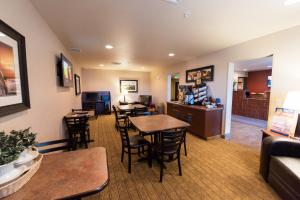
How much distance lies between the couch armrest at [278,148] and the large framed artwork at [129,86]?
6888 millimetres

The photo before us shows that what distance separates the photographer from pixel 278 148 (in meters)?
1.93

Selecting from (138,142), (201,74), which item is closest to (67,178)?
(138,142)

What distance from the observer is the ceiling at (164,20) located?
1.76 metres

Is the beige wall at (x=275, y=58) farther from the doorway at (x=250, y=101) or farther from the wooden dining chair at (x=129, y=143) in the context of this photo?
the wooden dining chair at (x=129, y=143)

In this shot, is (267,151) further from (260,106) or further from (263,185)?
(260,106)

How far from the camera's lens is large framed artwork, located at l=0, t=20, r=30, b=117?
116 centimetres

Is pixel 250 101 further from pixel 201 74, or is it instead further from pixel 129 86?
pixel 129 86

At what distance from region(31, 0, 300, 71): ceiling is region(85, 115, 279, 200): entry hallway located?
2538 millimetres

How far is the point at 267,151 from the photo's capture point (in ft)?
6.60

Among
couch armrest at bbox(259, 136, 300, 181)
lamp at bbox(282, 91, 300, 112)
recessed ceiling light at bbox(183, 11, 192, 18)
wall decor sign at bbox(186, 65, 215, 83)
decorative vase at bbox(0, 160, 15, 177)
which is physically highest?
recessed ceiling light at bbox(183, 11, 192, 18)

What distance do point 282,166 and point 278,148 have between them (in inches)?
11.4

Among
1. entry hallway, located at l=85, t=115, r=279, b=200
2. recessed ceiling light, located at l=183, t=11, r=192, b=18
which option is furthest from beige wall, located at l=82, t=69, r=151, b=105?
recessed ceiling light, located at l=183, t=11, r=192, b=18

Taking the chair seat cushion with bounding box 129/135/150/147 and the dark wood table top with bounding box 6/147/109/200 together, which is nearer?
the dark wood table top with bounding box 6/147/109/200

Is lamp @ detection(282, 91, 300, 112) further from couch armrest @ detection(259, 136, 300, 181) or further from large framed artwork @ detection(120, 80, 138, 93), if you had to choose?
large framed artwork @ detection(120, 80, 138, 93)
